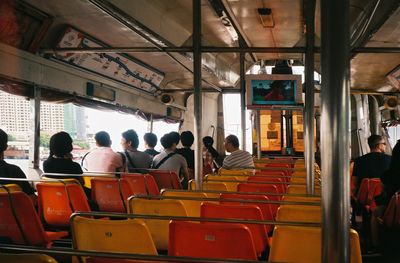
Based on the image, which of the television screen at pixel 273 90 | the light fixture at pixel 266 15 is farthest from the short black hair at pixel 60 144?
the light fixture at pixel 266 15

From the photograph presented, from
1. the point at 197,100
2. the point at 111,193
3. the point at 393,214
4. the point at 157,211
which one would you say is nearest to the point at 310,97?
the point at 197,100

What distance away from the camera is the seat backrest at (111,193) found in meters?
4.39

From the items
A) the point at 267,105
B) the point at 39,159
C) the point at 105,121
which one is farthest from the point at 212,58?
the point at 39,159

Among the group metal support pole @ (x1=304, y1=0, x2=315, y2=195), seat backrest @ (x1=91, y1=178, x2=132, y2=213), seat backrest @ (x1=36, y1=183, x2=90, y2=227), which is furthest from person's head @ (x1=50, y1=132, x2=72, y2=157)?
metal support pole @ (x1=304, y1=0, x2=315, y2=195)

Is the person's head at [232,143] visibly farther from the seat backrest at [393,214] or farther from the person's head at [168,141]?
the seat backrest at [393,214]

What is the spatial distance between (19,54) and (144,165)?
2674mm

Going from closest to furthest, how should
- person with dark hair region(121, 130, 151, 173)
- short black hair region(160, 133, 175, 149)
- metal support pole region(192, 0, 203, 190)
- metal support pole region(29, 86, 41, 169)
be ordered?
metal support pole region(192, 0, 203, 190) → short black hair region(160, 133, 175, 149) → person with dark hair region(121, 130, 151, 173) → metal support pole region(29, 86, 41, 169)

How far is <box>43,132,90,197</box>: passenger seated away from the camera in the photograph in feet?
14.7

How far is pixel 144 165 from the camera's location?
6383mm

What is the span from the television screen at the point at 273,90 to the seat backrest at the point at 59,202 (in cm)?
384

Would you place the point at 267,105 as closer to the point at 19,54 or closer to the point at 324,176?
the point at 19,54

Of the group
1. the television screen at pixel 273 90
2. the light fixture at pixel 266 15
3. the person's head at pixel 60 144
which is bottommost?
the person's head at pixel 60 144

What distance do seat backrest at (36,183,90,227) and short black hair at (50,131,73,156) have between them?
71cm

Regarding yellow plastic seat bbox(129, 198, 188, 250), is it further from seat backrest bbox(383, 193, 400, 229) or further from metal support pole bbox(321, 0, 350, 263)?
seat backrest bbox(383, 193, 400, 229)
